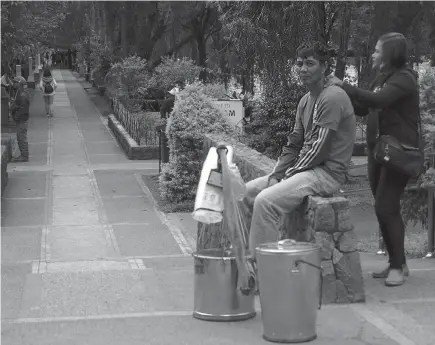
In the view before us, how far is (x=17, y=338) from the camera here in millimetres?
5953

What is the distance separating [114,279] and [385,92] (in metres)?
2.87

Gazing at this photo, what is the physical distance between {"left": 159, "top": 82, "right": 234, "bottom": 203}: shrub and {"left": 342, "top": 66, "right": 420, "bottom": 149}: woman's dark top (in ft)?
21.6

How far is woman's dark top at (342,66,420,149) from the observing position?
684cm

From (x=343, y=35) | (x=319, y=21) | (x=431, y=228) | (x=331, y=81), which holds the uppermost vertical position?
(x=319, y=21)

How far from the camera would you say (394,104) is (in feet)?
22.9

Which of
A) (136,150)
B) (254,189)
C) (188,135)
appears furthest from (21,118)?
(254,189)

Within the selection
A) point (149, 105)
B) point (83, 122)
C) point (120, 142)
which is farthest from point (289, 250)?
point (149, 105)

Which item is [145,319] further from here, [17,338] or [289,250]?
[289,250]

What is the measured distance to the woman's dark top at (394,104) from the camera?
6.84 meters

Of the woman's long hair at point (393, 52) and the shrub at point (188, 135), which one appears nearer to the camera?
the woman's long hair at point (393, 52)

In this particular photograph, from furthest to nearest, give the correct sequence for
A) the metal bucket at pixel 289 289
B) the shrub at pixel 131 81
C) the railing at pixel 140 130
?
1. the shrub at pixel 131 81
2. the railing at pixel 140 130
3. the metal bucket at pixel 289 289

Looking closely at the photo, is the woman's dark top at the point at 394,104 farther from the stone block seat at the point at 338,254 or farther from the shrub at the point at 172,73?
the shrub at the point at 172,73

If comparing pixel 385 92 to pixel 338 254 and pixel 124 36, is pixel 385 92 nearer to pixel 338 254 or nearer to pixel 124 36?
pixel 338 254

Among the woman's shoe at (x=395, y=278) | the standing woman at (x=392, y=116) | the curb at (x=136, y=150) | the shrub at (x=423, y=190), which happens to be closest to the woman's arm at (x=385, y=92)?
the standing woman at (x=392, y=116)
